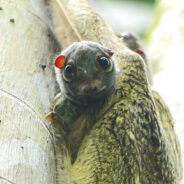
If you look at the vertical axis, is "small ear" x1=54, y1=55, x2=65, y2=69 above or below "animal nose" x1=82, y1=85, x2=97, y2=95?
above

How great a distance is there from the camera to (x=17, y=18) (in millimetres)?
5172

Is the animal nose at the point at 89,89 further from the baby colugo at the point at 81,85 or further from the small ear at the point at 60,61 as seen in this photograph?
the small ear at the point at 60,61

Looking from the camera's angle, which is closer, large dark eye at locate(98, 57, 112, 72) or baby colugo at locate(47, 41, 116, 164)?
baby colugo at locate(47, 41, 116, 164)

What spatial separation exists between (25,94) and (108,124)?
77 cm

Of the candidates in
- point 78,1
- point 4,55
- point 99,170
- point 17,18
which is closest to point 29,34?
point 17,18

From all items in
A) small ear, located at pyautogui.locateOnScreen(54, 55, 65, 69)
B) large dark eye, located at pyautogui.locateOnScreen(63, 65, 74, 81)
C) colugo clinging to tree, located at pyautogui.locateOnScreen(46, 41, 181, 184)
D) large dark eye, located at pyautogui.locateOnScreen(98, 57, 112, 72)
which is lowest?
colugo clinging to tree, located at pyautogui.locateOnScreen(46, 41, 181, 184)

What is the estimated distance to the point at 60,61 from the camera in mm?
4680

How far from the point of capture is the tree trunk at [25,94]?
11.3 ft

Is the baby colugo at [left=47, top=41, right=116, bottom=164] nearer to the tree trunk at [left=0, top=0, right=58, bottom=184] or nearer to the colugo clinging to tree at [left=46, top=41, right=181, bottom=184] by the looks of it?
the colugo clinging to tree at [left=46, top=41, right=181, bottom=184]

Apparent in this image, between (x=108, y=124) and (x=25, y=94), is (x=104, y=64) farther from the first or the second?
(x=25, y=94)

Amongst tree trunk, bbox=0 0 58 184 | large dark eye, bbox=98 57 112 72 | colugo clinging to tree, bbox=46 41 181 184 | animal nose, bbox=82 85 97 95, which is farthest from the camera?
large dark eye, bbox=98 57 112 72

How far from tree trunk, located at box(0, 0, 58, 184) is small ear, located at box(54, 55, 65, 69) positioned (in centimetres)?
18

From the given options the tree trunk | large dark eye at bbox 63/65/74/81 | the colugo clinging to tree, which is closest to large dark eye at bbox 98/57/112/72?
the colugo clinging to tree

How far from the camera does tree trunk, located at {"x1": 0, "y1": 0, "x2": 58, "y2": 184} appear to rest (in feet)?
11.3
